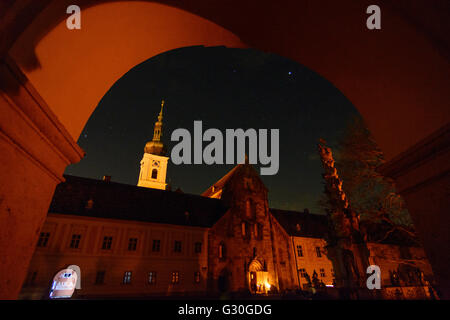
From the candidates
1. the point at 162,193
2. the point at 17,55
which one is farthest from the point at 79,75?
the point at 162,193

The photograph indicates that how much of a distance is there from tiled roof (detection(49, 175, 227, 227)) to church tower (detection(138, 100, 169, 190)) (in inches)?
1051

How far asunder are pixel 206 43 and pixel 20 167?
344 cm

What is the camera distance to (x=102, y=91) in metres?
3.83

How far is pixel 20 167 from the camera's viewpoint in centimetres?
236

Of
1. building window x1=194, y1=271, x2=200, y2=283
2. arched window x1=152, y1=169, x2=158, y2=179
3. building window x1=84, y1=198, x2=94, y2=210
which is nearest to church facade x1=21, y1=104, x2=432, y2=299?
building window x1=194, y1=271, x2=200, y2=283

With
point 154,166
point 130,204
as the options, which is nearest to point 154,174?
point 154,166

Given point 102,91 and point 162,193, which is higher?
point 162,193

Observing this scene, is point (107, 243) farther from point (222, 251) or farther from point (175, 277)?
point (222, 251)

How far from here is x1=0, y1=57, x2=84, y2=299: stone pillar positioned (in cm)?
212

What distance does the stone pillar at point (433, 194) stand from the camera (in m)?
2.59

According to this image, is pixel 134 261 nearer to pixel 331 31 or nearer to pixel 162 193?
pixel 162 193

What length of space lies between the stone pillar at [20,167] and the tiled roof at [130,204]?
22824mm

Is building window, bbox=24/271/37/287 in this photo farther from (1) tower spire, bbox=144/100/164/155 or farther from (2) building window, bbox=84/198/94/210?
(1) tower spire, bbox=144/100/164/155
